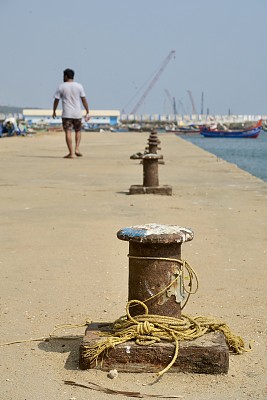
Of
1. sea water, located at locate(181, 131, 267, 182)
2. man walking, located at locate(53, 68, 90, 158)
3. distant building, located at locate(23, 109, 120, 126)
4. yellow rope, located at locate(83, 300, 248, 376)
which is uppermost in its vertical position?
man walking, located at locate(53, 68, 90, 158)

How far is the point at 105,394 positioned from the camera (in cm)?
326

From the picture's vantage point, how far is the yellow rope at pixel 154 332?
3557mm

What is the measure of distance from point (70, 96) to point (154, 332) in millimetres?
12934

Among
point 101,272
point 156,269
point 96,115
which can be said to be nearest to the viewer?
point 156,269

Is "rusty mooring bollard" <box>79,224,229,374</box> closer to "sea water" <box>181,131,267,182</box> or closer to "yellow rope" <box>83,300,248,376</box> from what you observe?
"yellow rope" <box>83,300,248,376</box>

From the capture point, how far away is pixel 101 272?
18.1 ft

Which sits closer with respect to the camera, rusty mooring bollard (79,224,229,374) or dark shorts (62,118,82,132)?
rusty mooring bollard (79,224,229,374)

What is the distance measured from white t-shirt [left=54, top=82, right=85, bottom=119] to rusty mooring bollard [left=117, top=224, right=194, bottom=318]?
41.6 feet

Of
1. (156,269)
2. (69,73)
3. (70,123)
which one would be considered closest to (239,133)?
(70,123)

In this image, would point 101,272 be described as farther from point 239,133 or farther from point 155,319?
point 239,133

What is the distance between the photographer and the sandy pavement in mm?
3438

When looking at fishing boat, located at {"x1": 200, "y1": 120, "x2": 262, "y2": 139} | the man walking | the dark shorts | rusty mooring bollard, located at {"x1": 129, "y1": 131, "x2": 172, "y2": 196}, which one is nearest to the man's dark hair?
the man walking

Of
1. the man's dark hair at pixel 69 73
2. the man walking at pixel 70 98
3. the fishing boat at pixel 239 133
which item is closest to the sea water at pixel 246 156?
the man walking at pixel 70 98

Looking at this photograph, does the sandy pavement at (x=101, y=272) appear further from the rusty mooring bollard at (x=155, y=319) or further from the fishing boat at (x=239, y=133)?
the fishing boat at (x=239, y=133)
